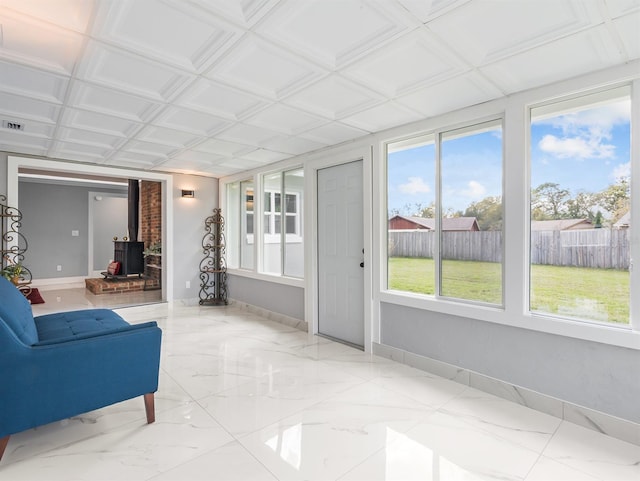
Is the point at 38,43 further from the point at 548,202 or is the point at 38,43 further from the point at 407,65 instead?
the point at 548,202

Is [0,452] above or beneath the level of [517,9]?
beneath

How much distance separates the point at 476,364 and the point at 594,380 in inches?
31.1

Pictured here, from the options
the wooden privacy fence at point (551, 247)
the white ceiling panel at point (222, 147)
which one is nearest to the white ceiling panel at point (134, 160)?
the white ceiling panel at point (222, 147)

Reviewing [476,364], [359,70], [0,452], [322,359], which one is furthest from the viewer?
[322,359]

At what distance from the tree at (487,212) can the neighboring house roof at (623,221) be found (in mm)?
741

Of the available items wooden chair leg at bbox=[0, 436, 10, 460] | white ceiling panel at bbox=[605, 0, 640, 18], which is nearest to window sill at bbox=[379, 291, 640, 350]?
white ceiling panel at bbox=[605, 0, 640, 18]

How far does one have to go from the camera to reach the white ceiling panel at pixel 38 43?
5.87ft

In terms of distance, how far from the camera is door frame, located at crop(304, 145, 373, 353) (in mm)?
3723

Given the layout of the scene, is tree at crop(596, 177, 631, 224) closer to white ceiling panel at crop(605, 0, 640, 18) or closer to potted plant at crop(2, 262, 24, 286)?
white ceiling panel at crop(605, 0, 640, 18)

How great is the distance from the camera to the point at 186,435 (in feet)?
7.16

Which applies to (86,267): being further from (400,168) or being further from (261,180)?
(400,168)

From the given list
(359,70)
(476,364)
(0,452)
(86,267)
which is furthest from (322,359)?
(86,267)

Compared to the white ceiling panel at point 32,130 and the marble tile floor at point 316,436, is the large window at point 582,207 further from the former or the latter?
the white ceiling panel at point 32,130

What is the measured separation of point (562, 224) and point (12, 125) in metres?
4.85
